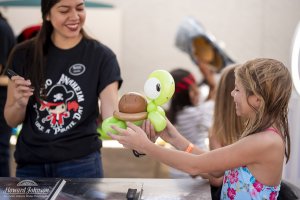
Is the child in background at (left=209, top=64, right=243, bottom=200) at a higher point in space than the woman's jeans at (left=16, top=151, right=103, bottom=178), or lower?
higher

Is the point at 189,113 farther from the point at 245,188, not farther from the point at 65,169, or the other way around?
the point at 245,188

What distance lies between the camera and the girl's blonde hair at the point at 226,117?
1.71 metres

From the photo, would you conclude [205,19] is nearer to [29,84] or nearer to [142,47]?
[142,47]

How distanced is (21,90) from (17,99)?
0.16ft

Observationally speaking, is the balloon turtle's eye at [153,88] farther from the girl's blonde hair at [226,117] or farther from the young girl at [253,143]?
the girl's blonde hair at [226,117]

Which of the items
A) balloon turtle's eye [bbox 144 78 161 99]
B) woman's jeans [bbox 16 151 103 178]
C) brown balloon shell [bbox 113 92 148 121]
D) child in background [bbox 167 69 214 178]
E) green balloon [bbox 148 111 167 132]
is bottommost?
child in background [bbox 167 69 214 178]

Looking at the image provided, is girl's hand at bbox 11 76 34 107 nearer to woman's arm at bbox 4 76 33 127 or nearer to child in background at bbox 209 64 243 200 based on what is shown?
woman's arm at bbox 4 76 33 127

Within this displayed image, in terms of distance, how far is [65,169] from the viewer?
63.6 inches

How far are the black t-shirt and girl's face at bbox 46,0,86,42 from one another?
62 millimetres

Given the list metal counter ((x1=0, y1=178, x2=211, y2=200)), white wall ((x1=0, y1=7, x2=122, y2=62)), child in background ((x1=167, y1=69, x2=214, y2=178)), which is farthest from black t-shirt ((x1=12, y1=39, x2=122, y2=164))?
white wall ((x1=0, y1=7, x2=122, y2=62))

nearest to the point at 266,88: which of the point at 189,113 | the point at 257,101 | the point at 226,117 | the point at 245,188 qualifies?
the point at 257,101

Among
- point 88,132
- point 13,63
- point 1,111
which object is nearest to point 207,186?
point 88,132

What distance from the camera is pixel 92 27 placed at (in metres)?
4.58

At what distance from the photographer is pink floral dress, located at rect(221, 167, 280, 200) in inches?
51.7
